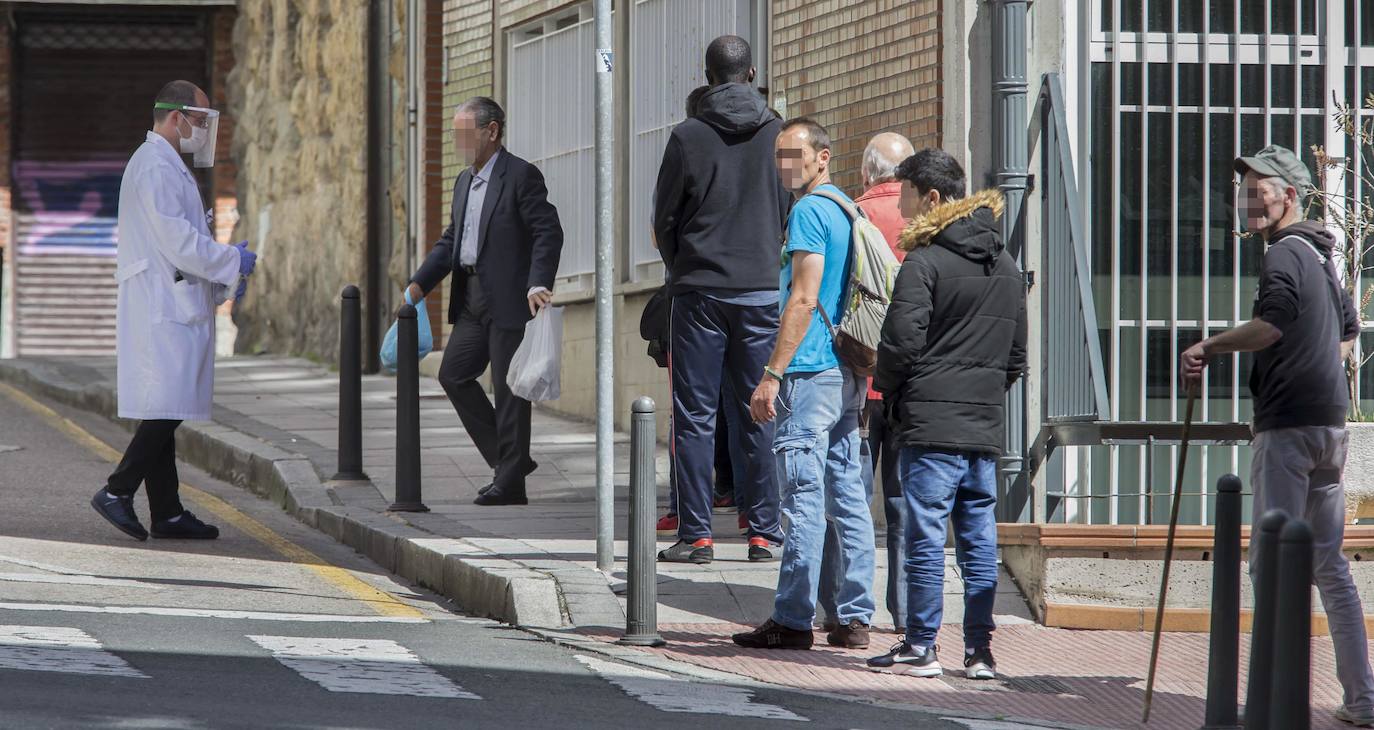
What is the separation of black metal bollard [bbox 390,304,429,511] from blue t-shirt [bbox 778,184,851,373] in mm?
→ 3245

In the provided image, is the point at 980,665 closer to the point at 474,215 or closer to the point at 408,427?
the point at 408,427

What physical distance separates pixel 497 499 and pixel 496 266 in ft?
3.69

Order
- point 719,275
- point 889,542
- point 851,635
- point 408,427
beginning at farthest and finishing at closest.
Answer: point 408,427, point 719,275, point 889,542, point 851,635

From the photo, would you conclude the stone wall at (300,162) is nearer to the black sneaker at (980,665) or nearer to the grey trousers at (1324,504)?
the black sneaker at (980,665)

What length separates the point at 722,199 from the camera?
822 centimetres

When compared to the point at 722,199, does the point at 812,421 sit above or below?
below

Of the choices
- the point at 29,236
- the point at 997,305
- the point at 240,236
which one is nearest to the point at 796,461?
the point at 997,305

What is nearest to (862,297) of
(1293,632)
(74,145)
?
(1293,632)

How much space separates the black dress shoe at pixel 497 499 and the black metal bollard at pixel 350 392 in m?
0.97

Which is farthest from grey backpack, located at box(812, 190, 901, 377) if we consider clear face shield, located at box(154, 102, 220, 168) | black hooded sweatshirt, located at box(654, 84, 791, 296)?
clear face shield, located at box(154, 102, 220, 168)

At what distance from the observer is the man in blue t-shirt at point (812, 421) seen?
6.94m

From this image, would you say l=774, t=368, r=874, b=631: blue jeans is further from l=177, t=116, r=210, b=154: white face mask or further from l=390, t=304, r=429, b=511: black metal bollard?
l=177, t=116, r=210, b=154: white face mask

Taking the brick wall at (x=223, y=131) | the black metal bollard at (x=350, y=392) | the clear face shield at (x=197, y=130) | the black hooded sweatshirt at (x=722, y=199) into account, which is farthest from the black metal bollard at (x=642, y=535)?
the brick wall at (x=223, y=131)

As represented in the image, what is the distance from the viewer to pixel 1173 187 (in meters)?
9.43
